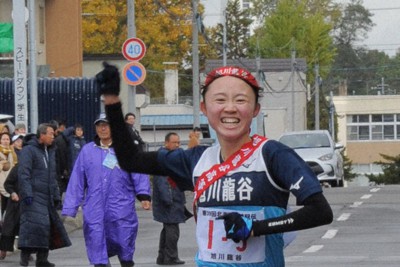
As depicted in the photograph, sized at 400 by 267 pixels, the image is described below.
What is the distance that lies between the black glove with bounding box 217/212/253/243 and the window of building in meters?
105

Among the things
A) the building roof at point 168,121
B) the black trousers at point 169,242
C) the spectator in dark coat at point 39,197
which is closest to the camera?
the spectator in dark coat at point 39,197

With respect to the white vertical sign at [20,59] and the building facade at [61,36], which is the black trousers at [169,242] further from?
the building facade at [61,36]

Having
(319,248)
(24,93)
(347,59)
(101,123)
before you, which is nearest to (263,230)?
(101,123)

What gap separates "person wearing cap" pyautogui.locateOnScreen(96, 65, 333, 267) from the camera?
18.9ft

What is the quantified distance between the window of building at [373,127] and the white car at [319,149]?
73.5m

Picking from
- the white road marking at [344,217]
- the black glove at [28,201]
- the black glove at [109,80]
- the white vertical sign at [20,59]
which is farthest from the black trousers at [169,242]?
the black glove at [109,80]

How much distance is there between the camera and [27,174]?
16.2 m

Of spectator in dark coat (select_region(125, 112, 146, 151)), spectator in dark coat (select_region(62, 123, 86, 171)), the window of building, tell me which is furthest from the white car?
the window of building

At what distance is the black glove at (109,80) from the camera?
5755 mm

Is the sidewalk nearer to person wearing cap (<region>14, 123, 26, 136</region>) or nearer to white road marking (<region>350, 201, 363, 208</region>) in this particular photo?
person wearing cap (<region>14, 123, 26, 136</region>)

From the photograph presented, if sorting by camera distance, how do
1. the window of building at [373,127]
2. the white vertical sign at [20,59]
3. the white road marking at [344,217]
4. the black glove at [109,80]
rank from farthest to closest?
the window of building at [373,127] < the white road marking at [344,217] < the white vertical sign at [20,59] < the black glove at [109,80]

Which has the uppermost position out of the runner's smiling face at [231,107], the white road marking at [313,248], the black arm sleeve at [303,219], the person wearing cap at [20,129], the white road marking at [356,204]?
the runner's smiling face at [231,107]

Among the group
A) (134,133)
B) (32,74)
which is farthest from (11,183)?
(134,133)

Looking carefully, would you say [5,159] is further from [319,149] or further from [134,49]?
[319,149]
